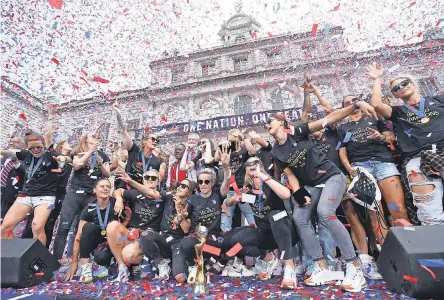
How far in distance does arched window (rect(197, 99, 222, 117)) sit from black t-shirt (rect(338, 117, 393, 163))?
19.2m

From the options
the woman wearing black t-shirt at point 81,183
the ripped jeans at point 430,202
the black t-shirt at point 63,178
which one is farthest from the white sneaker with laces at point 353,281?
the black t-shirt at point 63,178

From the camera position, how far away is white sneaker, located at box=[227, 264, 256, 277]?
3664mm

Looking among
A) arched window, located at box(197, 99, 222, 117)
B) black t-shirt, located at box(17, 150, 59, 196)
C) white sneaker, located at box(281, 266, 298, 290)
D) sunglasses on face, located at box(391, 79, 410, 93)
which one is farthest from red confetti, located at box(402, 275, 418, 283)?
arched window, located at box(197, 99, 222, 117)

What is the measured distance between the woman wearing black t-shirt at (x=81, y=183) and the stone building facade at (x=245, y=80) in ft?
40.2

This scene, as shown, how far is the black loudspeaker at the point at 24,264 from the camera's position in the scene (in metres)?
3.09

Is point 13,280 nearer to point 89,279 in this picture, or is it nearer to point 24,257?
point 24,257

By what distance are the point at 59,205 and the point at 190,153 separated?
9.83 ft

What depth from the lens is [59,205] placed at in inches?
193

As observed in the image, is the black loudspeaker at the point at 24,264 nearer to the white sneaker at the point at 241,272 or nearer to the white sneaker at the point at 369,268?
the white sneaker at the point at 241,272

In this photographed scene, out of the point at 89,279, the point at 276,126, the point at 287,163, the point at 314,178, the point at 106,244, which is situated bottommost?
the point at 89,279

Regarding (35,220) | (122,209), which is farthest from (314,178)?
(35,220)

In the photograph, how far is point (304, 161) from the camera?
3.22 metres

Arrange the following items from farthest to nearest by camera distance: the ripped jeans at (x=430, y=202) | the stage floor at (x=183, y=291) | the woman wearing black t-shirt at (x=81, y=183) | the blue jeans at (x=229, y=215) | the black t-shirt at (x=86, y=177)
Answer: the black t-shirt at (x=86, y=177), the woman wearing black t-shirt at (x=81, y=183), the blue jeans at (x=229, y=215), the ripped jeans at (x=430, y=202), the stage floor at (x=183, y=291)

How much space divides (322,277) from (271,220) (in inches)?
35.2
